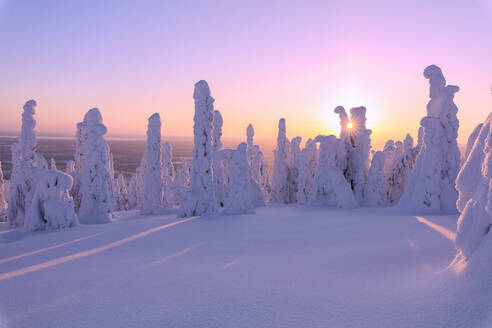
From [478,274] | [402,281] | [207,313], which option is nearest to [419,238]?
[402,281]

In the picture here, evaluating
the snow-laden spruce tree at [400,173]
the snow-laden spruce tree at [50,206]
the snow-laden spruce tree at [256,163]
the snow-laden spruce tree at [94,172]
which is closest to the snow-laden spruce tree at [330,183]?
the snow-laden spruce tree at [400,173]

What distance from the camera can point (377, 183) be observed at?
20.1 meters

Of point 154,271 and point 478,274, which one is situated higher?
point 478,274

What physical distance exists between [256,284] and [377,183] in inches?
720

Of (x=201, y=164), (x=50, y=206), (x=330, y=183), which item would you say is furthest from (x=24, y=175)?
(x=330, y=183)

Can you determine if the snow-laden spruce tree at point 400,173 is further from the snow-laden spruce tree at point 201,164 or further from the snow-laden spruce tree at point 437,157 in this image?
the snow-laden spruce tree at point 201,164

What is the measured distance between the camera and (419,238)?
6371 mm

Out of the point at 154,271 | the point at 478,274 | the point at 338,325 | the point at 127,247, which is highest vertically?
the point at 478,274

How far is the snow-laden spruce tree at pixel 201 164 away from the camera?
1608cm

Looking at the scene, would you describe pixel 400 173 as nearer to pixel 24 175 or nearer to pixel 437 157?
pixel 437 157

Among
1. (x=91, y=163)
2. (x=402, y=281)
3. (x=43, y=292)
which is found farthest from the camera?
(x=91, y=163)

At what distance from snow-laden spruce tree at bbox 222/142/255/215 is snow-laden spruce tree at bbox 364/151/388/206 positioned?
9.53 m

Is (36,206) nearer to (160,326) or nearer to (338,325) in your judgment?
(160,326)

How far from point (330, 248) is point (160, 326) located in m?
4.39
